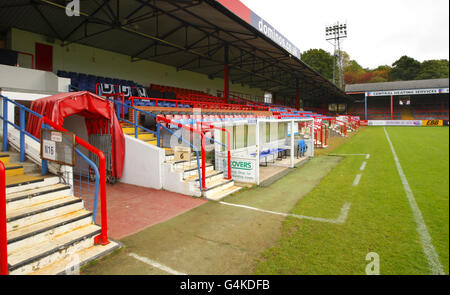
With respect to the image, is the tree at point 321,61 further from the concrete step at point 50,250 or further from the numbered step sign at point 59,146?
the concrete step at point 50,250

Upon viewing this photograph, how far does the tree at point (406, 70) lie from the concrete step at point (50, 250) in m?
78.4

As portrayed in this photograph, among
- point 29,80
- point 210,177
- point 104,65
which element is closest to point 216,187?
point 210,177

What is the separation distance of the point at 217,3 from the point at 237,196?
25.6 ft

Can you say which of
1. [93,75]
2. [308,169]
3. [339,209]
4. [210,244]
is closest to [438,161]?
[308,169]

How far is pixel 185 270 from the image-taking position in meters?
3.29

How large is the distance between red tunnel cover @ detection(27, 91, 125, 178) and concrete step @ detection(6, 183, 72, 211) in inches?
67.9

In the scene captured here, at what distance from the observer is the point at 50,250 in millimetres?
3287

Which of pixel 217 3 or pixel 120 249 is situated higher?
pixel 217 3

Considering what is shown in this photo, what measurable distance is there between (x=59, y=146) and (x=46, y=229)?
1.22 metres

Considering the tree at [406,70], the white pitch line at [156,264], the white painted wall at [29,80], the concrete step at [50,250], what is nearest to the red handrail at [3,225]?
the concrete step at [50,250]

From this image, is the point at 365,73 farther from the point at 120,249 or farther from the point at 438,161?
the point at 120,249

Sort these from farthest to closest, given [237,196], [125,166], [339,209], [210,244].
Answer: [125,166] → [237,196] → [339,209] → [210,244]

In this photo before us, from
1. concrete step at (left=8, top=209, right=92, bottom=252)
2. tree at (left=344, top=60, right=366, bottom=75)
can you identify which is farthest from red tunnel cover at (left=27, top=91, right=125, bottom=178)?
tree at (left=344, top=60, right=366, bottom=75)

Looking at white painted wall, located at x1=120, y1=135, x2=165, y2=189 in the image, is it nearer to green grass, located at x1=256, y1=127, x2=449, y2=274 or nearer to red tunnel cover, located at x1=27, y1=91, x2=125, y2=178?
red tunnel cover, located at x1=27, y1=91, x2=125, y2=178
